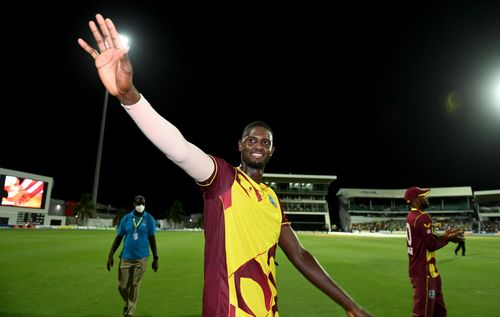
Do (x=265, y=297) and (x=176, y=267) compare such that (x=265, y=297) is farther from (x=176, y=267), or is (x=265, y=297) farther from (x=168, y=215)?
(x=168, y=215)

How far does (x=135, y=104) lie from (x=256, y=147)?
1.01 metres

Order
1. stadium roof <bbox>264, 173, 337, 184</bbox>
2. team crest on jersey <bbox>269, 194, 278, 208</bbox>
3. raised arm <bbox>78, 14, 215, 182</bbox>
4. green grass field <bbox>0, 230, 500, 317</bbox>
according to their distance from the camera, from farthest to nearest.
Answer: stadium roof <bbox>264, 173, 337, 184</bbox> < green grass field <bbox>0, 230, 500, 317</bbox> < team crest on jersey <bbox>269, 194, 278, 208</bbox> < raised arm <bbox>78, 14, 215, 182</bbox>

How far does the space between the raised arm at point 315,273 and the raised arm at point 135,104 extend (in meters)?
1.10

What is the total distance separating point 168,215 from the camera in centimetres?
11225

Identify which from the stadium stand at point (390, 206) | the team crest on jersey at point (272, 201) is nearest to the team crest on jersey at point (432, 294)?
the team crest on jersey at point (272, 201)

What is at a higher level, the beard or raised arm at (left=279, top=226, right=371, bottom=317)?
the beard

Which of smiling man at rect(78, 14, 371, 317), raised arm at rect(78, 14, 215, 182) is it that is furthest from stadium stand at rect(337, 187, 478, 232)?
raised arm at rect(78, 14, 215, 182)

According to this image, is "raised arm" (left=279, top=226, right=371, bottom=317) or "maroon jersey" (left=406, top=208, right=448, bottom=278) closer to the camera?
"raised arm" (left=279, top=226, right=371, bottom=317)

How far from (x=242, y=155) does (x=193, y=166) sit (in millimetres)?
668

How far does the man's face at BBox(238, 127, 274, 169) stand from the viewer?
256 cm

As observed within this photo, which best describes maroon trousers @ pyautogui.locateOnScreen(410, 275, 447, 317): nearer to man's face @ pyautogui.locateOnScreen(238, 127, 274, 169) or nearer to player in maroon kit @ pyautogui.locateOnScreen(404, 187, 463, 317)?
player in maroon kit @ pyautogui.locateOnScreen(404, 187, 463, 317)

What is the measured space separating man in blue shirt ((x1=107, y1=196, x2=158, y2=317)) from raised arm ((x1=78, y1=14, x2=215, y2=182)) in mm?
6009

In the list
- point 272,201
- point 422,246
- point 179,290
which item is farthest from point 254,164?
point 179,290

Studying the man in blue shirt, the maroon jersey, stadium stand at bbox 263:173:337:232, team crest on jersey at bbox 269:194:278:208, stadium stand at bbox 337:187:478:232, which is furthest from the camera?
stadium stand at bbox 263:173:337:232
